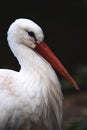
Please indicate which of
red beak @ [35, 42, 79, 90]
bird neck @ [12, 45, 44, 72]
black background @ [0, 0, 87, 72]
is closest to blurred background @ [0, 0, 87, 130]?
black background @ [0, 0, 87, 72]

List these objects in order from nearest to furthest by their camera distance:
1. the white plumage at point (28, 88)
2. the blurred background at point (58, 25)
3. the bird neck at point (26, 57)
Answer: the white plumage at point (28, 88) → the bird neck at point (26, 57) → the blurred background at point (58, 25)

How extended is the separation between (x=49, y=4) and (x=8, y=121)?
4636 mm

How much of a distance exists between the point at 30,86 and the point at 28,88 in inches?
1.1

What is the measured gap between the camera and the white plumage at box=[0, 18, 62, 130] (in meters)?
4.83

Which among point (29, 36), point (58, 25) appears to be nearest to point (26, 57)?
point (29, 36)

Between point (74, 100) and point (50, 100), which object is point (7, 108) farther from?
point (74, 100)

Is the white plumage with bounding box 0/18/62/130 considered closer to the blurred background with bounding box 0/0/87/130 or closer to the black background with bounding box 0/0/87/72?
the blurred background with bounding box 0/0/87/130

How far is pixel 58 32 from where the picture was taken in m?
9.50

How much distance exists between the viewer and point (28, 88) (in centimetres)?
492

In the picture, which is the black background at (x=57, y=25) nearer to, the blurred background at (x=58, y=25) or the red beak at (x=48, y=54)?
the blurred background at (x=58, y=25)

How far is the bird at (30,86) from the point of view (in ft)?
15.9

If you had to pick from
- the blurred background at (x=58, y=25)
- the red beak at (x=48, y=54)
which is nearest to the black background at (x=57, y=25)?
the blurred background at (x=58, y=25)

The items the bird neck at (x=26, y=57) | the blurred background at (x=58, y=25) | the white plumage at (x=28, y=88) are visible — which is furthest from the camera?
the blurred background at (x=58, y=25)

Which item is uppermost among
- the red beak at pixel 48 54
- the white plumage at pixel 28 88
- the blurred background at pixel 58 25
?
the red beak at pixel 48 54
